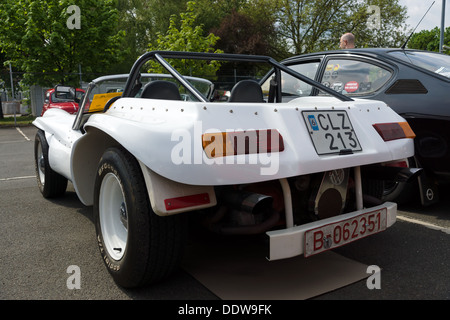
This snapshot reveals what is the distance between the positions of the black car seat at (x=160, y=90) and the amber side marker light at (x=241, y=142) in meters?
0.98

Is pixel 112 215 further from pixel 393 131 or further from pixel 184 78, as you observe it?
pixel 393 131

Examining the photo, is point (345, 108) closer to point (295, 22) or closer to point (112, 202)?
point (112, 202)

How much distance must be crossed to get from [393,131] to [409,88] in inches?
52.4

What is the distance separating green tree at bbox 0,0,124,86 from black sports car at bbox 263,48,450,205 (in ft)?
53.4

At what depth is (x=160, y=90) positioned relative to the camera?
2.78 metres

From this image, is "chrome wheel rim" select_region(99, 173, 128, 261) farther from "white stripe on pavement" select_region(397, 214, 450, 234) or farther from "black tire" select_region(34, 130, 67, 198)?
"white stripe on pavement" select_region(397, 214, 450, 234)

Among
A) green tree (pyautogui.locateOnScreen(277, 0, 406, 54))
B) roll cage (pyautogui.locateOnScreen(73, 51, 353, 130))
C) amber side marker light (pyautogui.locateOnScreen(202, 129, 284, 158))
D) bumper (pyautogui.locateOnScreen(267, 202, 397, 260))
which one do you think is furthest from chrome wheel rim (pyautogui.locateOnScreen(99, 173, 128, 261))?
green tree (pyautogui.locateOnScreen(277, 0, 406, 54))

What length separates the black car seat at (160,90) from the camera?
2.75 m

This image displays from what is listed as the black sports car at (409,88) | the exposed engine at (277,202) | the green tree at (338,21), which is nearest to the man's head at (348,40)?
the black sports car at (409,88)

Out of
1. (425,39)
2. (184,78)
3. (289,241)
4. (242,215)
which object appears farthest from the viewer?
(425,39)

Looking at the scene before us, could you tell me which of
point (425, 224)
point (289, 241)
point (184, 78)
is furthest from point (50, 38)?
point (289, 241)

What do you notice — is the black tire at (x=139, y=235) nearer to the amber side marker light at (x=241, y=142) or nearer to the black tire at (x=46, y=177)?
the amber side marker light at (x=241, y=142)

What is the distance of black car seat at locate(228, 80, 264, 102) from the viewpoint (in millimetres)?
2872

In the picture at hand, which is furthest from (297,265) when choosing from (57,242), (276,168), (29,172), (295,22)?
(295,22)
